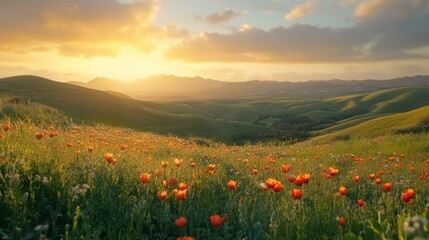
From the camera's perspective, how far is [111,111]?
6325 cm

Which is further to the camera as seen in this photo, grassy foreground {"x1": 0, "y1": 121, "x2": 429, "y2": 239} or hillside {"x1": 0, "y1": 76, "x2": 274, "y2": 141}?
hillside {"x1": 0, "y1": 76, "x2": 274, "y2": 141}

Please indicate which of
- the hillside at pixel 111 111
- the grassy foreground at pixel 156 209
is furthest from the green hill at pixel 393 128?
the hillside at pixel 111 111

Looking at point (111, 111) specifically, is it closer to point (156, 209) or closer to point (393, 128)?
point (393, 128)

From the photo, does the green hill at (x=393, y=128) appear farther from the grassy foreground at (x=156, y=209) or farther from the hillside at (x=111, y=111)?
the hillside at (x=111, y=111)

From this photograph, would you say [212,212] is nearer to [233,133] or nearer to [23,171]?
[23,171]

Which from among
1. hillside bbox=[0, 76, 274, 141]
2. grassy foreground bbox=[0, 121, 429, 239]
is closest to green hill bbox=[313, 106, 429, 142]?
grassy foreground bbox=[0, 121, 429, 239]

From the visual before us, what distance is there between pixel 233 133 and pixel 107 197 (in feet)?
203

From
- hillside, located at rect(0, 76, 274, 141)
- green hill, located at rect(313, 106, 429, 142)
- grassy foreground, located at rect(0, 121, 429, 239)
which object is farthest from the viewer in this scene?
hillside, located at rect(0, 76, 274, 141)

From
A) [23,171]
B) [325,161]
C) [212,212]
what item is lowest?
[325,161]

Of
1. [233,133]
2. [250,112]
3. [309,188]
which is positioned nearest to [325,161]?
[309,188]

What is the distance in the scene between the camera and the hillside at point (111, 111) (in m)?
59.5

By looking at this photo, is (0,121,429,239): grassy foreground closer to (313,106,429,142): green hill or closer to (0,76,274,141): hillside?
(313,106,429,142): green hill

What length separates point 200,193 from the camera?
4676mm

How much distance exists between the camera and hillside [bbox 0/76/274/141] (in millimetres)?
59547
